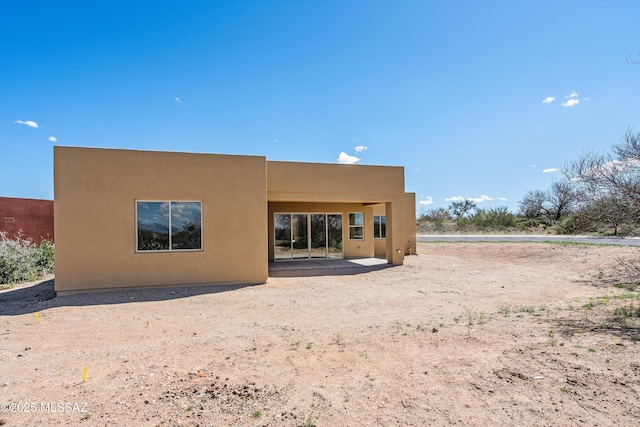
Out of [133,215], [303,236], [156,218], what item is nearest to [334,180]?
[303,236]

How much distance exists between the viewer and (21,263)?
484 inches

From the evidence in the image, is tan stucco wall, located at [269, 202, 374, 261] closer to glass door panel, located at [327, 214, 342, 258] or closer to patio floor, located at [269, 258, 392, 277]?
glass door panel, located at [327, 214, 342, 258]

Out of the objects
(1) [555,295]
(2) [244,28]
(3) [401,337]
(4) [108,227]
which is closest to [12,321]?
(4) [108,227]

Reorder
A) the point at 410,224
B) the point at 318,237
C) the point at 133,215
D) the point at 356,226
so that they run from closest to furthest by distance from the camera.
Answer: the point at 133,215, the point at 318,237, the point at 356,226, the point at 410,224

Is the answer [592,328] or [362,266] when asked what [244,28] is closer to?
[362,266]

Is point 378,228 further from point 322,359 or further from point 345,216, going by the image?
point 322,359

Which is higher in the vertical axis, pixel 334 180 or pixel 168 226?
pixel 334 180

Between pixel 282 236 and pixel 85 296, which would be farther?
pixel 282 236

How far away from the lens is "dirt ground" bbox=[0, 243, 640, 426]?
3.26 metres

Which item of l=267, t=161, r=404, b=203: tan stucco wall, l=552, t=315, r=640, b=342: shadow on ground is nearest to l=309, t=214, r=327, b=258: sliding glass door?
l=267, t=161, r=404, b=203: tan stucco wall

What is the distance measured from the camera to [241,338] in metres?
5.70

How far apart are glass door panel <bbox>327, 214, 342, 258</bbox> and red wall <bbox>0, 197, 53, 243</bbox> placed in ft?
44.5

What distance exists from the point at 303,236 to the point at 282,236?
1.00 meters

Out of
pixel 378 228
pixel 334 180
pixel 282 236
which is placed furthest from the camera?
pixel 378 228
